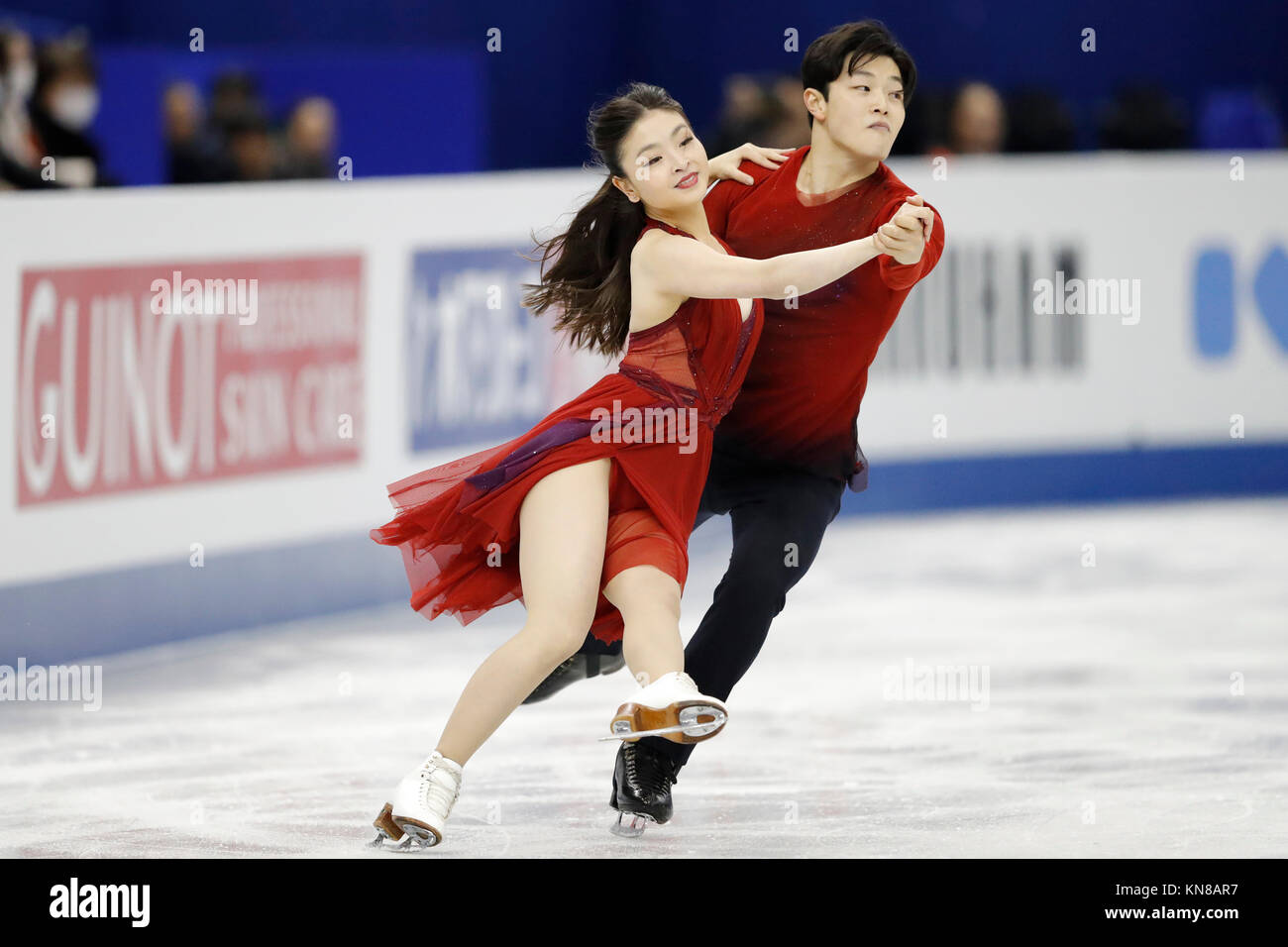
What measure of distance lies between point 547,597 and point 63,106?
15.6 feet

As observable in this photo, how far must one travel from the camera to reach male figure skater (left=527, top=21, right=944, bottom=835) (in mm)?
4000

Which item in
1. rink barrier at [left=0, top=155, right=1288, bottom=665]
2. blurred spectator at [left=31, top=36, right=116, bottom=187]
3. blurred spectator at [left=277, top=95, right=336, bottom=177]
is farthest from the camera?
blurred spectator at [left=277, top=95, right=336, bottom=177]

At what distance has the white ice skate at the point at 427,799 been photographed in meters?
3.62

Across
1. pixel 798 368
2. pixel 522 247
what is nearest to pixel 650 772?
pixel 798 368

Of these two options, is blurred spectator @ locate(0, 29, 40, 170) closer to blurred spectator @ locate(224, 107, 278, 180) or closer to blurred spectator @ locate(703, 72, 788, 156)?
blurred spectator @ locate(224, 107, 278, 180)

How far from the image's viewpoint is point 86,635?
5.89 meters

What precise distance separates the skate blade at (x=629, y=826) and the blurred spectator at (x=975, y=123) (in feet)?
20.9

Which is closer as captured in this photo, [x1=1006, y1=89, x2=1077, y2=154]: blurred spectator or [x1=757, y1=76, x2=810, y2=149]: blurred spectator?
[x1=757, y1=76, x2=810, y2=149]: blurred spectator

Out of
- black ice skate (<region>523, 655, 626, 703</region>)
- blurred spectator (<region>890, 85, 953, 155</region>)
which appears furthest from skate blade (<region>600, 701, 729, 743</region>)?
blurred spectator (<region>890, 85, 953, 155</region>)

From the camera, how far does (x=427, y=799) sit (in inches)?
143

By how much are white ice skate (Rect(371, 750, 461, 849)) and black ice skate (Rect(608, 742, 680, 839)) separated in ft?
1.45

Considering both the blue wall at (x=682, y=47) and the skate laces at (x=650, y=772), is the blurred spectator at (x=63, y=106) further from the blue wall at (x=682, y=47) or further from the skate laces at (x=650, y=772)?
the skate laces at (x=650, y=772)

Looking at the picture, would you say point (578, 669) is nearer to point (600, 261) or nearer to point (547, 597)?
point (547, 597)
